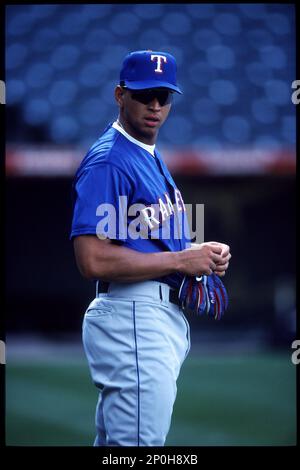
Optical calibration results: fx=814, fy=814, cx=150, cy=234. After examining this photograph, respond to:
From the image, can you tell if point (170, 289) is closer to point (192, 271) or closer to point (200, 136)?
point (192, 271)

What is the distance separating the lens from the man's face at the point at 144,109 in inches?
99.2

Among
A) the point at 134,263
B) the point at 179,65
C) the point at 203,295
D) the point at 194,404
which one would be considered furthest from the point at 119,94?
the point at 179,65

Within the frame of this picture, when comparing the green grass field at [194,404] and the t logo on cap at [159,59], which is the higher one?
the t logo on cap at [159,59]

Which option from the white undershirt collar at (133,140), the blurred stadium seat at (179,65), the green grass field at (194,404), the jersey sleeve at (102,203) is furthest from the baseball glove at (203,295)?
the blurred stadium seat at (179,65)

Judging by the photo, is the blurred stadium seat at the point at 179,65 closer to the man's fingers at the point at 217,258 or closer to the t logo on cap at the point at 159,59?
the t logo on cap at the point at 159,59

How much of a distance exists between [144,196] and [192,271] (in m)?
0.27

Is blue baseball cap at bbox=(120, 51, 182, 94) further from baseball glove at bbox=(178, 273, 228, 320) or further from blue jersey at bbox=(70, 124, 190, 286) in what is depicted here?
baseball glove at bbox=(178, 273, 228, 320)

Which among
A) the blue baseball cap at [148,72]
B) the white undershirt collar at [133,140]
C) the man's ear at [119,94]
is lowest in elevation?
the white undershirt collar at [133,140]

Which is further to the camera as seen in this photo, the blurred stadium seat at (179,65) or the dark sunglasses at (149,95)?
the blurred stadium seat at (179,65)

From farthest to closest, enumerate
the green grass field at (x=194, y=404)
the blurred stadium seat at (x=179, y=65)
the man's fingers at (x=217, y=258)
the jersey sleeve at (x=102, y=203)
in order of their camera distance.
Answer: the blurred stadium seat at (x=179, y=65) < the green grass field at (x=194, y=404) < the man's fingers at (x=217, y=258) < the jersey sleeve at (x=102, y=203)

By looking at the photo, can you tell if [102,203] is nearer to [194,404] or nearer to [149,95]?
[149,95]

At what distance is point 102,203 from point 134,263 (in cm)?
20
